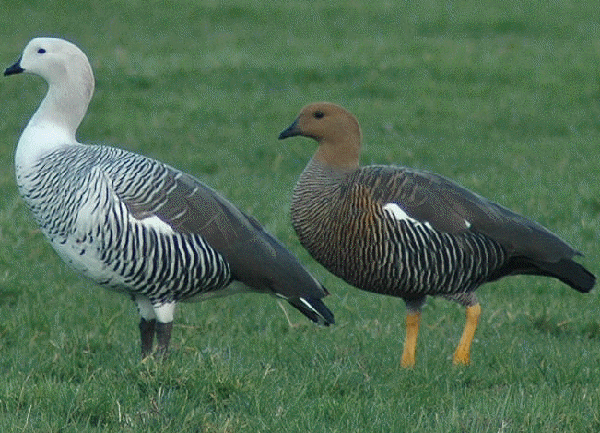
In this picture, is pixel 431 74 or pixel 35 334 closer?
pixel 35 334

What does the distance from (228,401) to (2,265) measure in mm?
3914

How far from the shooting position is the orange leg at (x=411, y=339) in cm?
658

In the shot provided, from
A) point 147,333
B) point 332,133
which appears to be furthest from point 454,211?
point 147,333

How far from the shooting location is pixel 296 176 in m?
12.3

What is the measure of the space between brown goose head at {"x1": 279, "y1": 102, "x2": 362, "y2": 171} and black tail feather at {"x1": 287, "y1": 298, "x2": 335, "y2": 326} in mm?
1097

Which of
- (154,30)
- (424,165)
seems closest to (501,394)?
(424,165)

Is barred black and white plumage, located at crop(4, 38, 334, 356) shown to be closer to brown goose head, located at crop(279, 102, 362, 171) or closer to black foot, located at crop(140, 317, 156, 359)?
black foot, located at crop(140, 317, 156, 359)

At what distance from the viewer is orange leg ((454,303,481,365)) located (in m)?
6.62

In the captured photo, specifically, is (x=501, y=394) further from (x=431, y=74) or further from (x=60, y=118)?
(x=431, y=74)

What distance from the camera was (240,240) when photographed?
6.43 m

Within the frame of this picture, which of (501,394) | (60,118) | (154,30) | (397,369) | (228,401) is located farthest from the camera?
(154,30)

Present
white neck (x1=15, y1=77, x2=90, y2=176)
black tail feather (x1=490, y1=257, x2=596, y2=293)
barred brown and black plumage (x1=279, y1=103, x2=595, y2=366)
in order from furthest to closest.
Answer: black tail feather (x1=490, y1=257, x2=596, y2=293)
barred brown and black plumage (x1=279, y1=103, x2=595, y2=366)
white neck (x1=15, y1=77, x2=90, y2=176)

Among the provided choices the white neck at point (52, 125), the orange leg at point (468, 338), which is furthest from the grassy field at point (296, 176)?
the white neck at point (52, 125)

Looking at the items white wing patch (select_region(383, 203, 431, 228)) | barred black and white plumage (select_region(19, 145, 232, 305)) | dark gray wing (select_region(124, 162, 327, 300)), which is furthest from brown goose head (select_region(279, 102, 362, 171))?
barred black and white plumage (select_region(19, 145, 232, 305))
